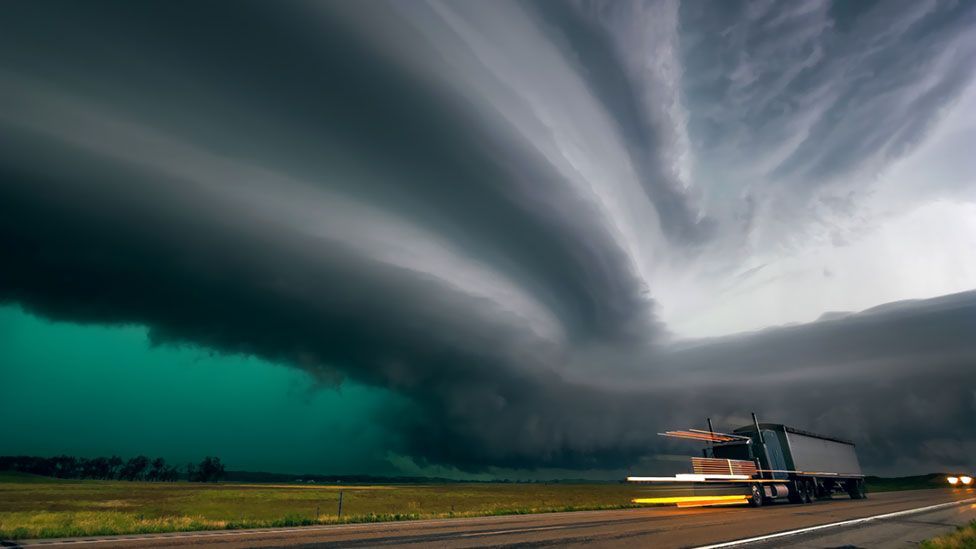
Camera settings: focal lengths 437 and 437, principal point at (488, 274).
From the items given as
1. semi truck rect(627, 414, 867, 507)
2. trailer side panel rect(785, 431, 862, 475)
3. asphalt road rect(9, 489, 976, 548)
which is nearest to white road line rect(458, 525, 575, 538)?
asphalt road rect(9, 489, 976, 548)

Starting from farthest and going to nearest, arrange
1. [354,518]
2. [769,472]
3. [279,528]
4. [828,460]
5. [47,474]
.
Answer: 1. [47,474]
2. [828,460]
3. [769,472]
4. [354,518]
5. [279,528]

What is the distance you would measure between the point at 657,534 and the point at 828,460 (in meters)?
38.2

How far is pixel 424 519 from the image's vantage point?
21625 millimetres

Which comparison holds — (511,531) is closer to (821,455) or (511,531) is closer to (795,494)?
(795,494)

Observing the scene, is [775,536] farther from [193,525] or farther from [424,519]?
[193,525]

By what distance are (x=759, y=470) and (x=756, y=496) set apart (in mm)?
2294

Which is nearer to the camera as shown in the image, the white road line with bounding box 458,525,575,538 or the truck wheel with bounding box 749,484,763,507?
the white road line with bounding box 458,525,575,538

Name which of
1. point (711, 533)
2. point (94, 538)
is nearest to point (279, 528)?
point (94, 538)

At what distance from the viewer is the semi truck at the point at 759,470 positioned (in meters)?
26.6

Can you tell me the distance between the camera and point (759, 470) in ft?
102

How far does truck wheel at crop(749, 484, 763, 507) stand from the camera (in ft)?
95.6

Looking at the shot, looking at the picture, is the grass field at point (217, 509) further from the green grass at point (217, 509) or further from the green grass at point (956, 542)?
the green grass at point (956, 542)

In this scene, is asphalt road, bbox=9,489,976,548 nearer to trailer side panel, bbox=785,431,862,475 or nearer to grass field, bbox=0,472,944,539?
grass field, bbox=0,472,944,539

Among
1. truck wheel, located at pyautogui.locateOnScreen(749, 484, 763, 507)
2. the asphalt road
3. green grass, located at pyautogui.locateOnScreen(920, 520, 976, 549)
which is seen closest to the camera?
green grass, located at pyautogui.locateOnScreen(920, 520, 976, 549)
